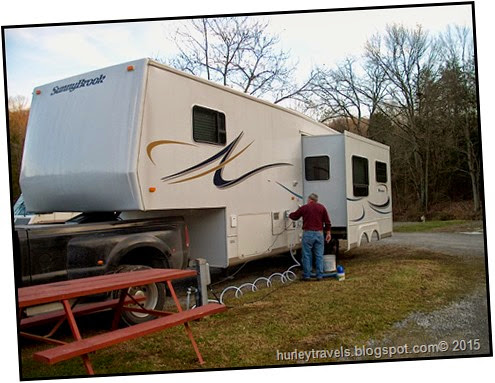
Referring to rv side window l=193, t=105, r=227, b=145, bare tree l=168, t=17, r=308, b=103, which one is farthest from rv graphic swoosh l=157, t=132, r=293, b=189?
bare tree l=168, t=17, r=308, b=103

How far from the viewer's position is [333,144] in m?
6.69

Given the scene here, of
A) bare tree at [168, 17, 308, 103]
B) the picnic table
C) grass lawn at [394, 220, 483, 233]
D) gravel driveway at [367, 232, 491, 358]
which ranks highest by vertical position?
bare tree at [168, 17, 308, 103]

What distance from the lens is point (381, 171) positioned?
6.37m

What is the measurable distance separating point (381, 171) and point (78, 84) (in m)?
3.63

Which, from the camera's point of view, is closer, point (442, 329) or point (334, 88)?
point (442, 329)

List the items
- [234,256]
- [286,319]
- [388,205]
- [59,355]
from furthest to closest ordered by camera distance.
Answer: [388,205]
[234,256]
[286,319]
[59,355]

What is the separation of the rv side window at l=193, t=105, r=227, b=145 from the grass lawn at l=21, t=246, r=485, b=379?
168 centimetres

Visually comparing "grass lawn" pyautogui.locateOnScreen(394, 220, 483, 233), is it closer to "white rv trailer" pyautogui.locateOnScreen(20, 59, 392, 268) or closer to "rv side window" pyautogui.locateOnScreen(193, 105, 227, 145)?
"white rv trailer" pyautogui.locateOnScreen(20, 59, 392, 268)

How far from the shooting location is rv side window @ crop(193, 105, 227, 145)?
5.32 m

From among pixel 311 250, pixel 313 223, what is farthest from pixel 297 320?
pixel 313 223

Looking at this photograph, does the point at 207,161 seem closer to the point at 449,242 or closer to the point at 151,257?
the point at 151,257

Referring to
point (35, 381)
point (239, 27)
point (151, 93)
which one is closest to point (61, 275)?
point (35, 381)

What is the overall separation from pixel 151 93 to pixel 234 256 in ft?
6.75

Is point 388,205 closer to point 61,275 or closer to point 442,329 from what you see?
point 442,329
